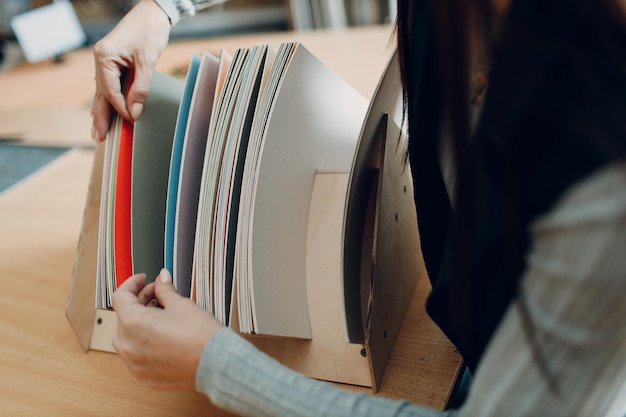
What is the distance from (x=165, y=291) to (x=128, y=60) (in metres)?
0.40

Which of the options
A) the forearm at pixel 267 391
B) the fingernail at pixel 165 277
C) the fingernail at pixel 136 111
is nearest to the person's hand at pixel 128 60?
the fingernail at pixel 136 111

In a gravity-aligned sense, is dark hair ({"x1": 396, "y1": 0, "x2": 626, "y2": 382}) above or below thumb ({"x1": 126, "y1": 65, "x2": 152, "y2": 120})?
above

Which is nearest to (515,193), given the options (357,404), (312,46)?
(357,404)

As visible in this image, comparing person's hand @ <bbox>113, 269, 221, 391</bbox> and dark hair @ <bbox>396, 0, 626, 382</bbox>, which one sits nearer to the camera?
dark hair @ <bbox>396, 0, 626, 382</bbox>

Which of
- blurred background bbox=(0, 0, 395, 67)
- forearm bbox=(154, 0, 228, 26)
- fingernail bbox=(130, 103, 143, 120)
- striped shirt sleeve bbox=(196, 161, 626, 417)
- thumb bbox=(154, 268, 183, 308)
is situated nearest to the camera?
striped shirt sleeve bbox=(196, 161, 626, 417)

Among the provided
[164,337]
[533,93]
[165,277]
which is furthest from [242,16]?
[533,93]

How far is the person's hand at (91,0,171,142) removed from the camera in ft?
2.69

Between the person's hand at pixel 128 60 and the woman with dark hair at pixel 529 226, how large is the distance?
0.39 meters

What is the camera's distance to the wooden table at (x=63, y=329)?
749 mm

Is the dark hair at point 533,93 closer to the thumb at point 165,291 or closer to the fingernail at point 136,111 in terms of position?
the thumb at point 165,291

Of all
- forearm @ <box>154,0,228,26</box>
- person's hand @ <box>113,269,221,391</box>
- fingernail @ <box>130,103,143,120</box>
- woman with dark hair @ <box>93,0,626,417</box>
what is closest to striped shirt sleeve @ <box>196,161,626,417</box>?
woman with dark hair @ <box>93,0,626,417</box>

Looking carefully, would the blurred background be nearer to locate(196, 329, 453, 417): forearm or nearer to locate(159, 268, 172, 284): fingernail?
locate(159, 268, 172, 284): fingernail

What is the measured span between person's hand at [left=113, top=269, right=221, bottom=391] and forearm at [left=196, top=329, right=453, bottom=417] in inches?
0.7

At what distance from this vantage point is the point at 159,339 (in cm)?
60
